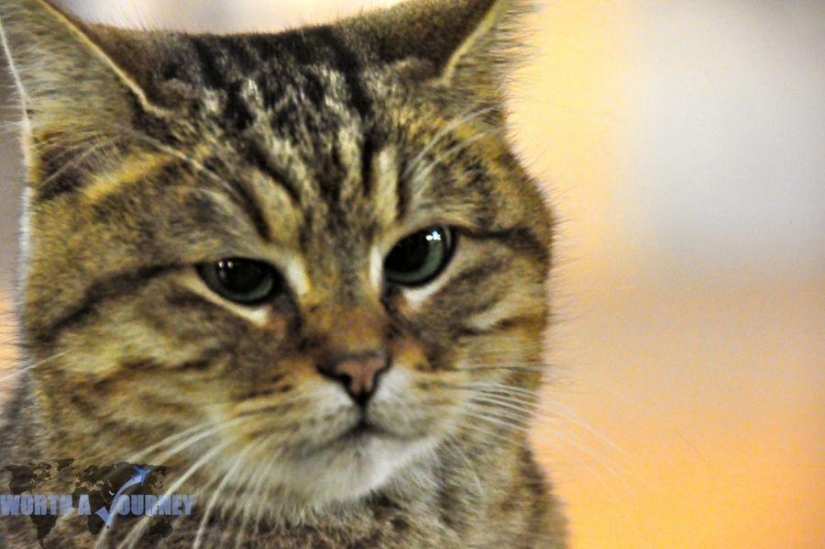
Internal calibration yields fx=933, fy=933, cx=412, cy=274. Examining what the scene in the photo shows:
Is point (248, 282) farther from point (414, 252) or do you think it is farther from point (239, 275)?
point (414, 252)

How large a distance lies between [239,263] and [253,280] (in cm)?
2

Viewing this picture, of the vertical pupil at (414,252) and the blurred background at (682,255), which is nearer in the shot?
the vertical pupil at (414,252)

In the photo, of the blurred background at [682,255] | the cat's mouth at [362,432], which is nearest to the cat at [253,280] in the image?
the cat's mouth at [362,432]

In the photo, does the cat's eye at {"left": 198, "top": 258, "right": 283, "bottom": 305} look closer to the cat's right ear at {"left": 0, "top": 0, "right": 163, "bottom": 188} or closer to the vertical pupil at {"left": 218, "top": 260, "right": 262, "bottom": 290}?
the vertical pupil at {"left": 218, "top": 260, "right": 262, "bottom": 290}

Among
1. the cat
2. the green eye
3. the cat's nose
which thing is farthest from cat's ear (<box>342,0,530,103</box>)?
the cat's nose

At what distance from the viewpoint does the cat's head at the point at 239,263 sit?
0.69 m

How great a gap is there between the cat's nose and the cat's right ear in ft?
0.79

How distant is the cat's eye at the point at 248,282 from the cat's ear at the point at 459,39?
0.76 ft

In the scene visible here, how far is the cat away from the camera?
0.69 m

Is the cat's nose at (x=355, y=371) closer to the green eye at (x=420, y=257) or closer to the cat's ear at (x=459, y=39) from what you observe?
the green eye at (x=420, y=257)

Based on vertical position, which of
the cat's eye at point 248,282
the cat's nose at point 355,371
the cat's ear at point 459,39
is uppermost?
the cat's ear at point 459,39

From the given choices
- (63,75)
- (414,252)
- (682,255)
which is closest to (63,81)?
(63,75)

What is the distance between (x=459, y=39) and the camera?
82cm

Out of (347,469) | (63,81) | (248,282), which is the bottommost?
(347,469)
